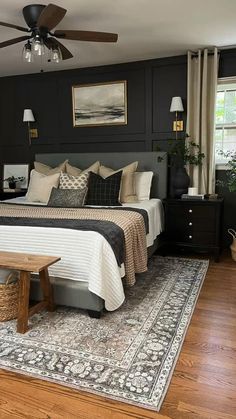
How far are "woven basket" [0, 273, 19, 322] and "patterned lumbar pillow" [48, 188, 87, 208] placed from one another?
1.36 metres

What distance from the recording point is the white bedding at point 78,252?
2.30 m

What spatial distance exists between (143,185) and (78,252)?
1914 mm

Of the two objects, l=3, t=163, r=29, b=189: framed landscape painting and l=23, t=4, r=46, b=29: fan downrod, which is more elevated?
l=23, t=4, r=46, b=29: fan downrod

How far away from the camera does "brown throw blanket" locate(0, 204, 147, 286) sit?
2723mm

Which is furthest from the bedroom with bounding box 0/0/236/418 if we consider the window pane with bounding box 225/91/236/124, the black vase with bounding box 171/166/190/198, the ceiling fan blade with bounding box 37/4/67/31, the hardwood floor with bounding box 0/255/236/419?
the black vase with bounding box 171/166/190/198

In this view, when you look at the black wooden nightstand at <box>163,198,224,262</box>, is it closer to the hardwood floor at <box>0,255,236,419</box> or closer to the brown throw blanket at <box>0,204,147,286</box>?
the brown throw blanket at <box>0,204,147,286</box>

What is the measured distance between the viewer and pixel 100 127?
466cm

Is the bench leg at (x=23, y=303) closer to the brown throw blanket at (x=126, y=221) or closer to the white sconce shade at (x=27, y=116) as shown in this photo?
the brown throw blanket at (x=126, y=221)

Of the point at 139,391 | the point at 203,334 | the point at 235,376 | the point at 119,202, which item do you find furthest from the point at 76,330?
the point at 119,202

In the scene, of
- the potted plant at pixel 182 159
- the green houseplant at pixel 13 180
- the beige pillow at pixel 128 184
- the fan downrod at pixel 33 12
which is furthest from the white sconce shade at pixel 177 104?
the green houseplant at pixel 13 180

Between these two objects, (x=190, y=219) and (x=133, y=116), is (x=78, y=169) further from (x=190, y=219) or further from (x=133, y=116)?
(x=190, y=219)

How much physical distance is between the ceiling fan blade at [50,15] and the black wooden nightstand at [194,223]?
233 cm

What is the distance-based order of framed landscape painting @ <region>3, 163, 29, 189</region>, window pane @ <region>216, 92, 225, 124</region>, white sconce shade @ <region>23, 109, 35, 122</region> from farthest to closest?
framed landscape painting @ <region>3, 163, 29, 189</region> → white sconce shade @ <region>23, 109, 35, 122</region> → window pane @ <region>216, 92, 225, 124</region>

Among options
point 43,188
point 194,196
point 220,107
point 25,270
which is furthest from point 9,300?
point 220,107
